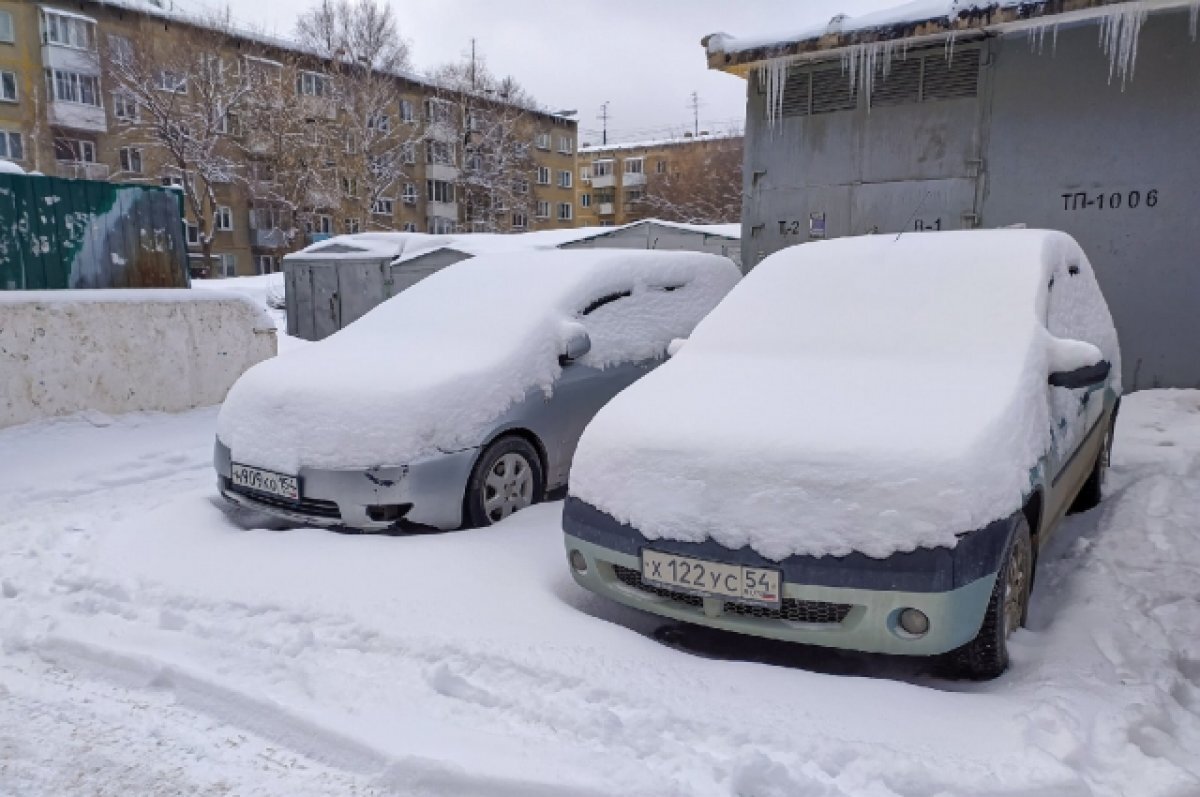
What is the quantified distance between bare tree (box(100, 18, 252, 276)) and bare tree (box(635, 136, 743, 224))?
2311 centimetres

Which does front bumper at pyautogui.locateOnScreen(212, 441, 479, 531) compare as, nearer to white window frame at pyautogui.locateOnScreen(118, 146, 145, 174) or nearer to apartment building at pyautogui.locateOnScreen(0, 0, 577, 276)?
apartment building at pyautogui.locateOnScreen(0, 0, 577, 276)

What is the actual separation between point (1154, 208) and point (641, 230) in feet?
42.6

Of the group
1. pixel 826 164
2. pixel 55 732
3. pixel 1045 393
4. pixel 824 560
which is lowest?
pixel 55 732

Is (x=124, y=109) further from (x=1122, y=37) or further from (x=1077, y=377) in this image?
(x=1077, y=377)

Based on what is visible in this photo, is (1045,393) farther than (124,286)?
No

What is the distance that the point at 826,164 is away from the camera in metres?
8.65

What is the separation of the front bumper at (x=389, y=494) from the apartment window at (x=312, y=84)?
31.5 metres

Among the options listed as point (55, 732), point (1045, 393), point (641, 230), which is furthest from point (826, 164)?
point (641, 230)

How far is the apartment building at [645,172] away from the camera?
46531 mm

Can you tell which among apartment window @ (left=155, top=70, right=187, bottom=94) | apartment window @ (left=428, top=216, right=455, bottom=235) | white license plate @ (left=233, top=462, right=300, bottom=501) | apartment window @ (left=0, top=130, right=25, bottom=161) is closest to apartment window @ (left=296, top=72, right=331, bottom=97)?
apartment window @ (left=155, top=70, right=187, bottom=94)

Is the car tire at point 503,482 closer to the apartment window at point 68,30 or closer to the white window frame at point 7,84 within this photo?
the apartment window at point 68,30

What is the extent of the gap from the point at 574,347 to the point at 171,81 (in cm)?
3269

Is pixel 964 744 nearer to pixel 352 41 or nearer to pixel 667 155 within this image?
pixel 352 41

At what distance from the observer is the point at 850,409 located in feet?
9.68
